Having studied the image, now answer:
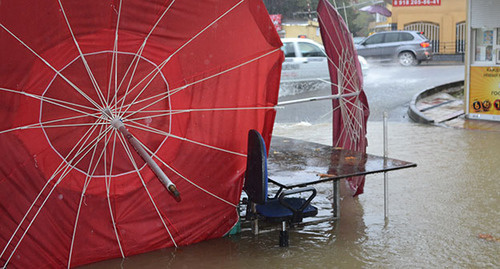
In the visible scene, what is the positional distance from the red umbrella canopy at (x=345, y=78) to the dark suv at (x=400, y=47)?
1961cm

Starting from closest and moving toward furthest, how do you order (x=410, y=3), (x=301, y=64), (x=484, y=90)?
(x=484, y=90)
(x=301, y=64)
(x=410, y=3)

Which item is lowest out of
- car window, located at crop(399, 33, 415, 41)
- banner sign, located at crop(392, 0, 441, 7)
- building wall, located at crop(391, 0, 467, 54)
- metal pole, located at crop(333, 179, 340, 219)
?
metal pole, located at crop(333, 179, 340, 219)

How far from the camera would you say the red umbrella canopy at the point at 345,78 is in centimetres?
668

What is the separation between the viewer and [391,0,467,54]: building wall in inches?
1248

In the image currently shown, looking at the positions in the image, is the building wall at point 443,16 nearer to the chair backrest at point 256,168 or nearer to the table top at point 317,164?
the table top at point 317,164

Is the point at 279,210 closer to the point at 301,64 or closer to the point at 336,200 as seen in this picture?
the point at 336,200

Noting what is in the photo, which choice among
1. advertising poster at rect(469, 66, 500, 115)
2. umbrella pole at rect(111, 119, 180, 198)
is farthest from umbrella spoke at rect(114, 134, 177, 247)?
advertising poster at rect(469, 66, 500, 115)

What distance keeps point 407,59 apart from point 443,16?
7782 millimetres

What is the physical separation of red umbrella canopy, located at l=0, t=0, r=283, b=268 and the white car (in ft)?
41.0

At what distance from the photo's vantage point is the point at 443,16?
3225 centimetres

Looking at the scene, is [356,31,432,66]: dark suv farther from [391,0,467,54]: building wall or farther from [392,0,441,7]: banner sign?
[391,0,467,54]: building wall

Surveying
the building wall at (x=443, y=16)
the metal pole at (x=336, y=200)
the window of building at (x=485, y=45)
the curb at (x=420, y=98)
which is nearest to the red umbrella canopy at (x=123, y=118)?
the metal pole at (x=336, y=200)

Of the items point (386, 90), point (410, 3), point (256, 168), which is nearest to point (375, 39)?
point (410, 3)

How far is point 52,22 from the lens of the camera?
4.50 m
